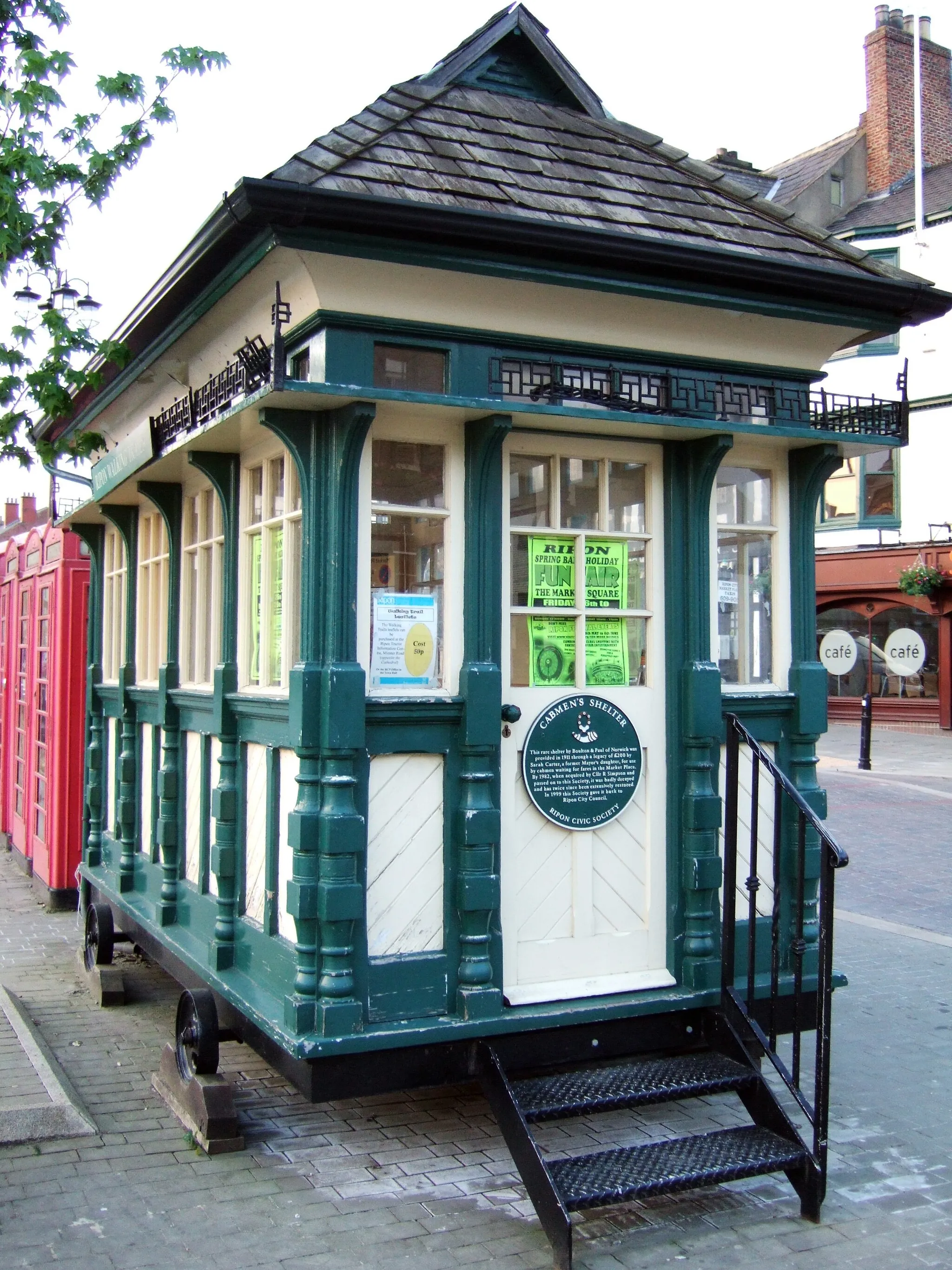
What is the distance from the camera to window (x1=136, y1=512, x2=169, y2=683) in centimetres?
696

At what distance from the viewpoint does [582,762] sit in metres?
4.89

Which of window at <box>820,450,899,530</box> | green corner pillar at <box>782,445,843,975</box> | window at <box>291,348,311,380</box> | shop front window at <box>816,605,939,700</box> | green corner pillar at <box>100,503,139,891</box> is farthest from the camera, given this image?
window at <box>820,450,899,530</box>

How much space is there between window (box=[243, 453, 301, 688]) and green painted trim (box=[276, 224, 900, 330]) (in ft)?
3.09

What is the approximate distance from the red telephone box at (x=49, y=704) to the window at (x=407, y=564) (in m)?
5.24

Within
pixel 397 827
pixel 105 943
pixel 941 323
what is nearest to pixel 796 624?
pixel 397 827

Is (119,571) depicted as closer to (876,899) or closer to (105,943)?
(105,943)

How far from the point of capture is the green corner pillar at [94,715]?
8.12 m

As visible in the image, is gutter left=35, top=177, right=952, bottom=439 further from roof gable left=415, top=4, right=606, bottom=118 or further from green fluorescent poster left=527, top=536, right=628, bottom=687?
roof gable left=415, top=4, right=606, bottom=118

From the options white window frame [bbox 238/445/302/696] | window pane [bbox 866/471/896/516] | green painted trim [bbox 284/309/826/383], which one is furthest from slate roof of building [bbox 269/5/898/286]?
window pane [bbox 866/471/896/516]

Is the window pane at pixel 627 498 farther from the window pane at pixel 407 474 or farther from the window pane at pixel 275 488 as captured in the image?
the window pane at pixel 275 488

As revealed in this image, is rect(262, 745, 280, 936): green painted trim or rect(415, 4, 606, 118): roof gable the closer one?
rect(262, 745, 280, 936): green painted trim

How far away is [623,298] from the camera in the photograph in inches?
193

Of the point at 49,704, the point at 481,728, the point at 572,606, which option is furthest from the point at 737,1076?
the point at 49,704

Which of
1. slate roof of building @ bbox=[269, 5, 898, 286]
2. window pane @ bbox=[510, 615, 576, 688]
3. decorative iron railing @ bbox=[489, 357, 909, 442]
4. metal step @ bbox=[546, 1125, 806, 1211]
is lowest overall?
metal step @ bbox=[546, 1125, 806, 1211]
